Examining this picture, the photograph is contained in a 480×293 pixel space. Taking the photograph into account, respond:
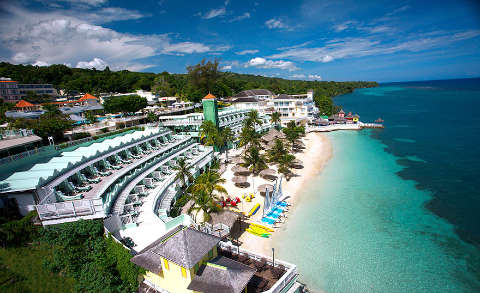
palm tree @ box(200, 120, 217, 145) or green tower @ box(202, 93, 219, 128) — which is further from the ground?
green tower @ box(202, 93, 219, 128)

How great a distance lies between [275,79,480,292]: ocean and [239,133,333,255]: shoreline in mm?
862

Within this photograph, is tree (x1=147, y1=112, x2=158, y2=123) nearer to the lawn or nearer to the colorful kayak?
the colorful kayak

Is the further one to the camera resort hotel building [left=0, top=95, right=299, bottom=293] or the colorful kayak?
the colorful kayak

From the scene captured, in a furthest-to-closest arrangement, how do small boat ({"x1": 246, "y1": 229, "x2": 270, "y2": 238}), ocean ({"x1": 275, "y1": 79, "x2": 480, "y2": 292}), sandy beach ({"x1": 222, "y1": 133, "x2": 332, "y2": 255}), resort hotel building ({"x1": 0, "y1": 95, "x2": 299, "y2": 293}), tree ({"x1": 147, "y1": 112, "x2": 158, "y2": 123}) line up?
tree ({"x1": 147, "y1": 112, "x2": 158, "y2": 123})
small boat ({"x1": 246, "y1": 229, "x2": 270, "y2": 238})
sandy beach ({"x1": 222, "y1": 133, "x2": 332, "y2": 255})
ocean ({"x1": 275, "y1": 79, "x2": 480, "y2": 292})
resort hotel building ({"x1": 0, "y1": 95, "x2": 299, "y2": 293})

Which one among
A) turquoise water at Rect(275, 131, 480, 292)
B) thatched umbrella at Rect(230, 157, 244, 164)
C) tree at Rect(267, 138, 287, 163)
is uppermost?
tree at Rect(267, 138, 287, 163)

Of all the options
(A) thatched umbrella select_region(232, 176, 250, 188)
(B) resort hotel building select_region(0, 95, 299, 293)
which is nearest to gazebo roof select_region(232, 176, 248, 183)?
(A) thatched umbrella select_region(232, 176, 250, 188)

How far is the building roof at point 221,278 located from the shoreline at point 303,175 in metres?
8.69

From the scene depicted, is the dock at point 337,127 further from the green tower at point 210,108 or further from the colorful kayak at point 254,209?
the colorful kayak at point 254,209

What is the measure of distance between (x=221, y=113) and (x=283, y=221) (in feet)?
97.7

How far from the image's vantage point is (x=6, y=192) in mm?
14586

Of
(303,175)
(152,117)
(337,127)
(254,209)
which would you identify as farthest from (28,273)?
(337,127)

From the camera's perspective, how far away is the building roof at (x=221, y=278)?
1018 centimetres

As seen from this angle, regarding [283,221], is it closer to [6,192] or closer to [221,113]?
[6,192]

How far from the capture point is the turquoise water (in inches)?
627
